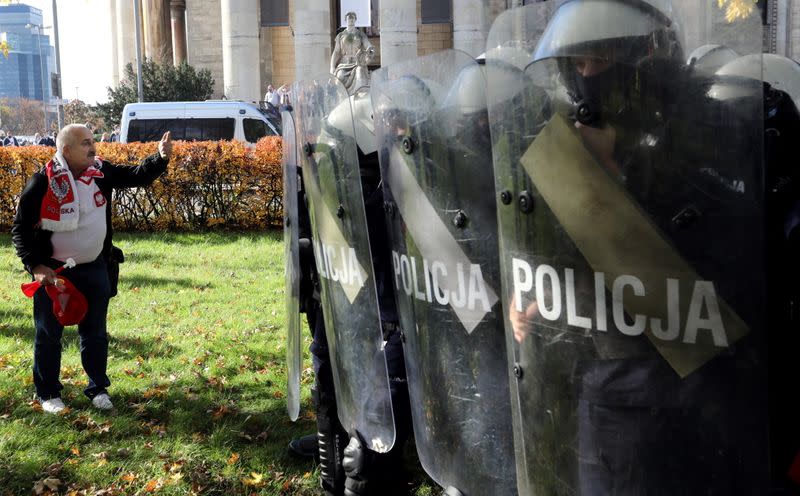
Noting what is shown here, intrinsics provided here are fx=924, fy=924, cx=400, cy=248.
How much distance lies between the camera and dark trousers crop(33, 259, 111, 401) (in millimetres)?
4879

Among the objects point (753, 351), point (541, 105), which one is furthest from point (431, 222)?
point (753, 351)

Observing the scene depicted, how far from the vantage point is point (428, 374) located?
8.34 feet

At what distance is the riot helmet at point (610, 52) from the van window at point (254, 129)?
2000 centimetres

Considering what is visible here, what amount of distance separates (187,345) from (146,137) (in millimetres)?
15873

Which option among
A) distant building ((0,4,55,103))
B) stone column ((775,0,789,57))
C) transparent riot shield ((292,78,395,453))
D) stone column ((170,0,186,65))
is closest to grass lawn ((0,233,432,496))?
transparent riot shield ((292,78,395,453))

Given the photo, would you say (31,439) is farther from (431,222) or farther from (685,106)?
(685,106)

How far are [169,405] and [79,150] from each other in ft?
5.04

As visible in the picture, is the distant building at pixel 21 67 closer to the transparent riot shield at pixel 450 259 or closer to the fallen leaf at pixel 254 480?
the fallen leaf at pixel 254 480

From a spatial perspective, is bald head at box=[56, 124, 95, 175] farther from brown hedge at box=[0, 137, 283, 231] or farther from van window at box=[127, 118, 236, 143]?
van window at box=[127, 118, 236, 143]

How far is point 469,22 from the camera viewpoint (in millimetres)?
35688

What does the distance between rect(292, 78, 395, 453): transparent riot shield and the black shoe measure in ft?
4.38

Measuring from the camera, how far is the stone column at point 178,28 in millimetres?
49031

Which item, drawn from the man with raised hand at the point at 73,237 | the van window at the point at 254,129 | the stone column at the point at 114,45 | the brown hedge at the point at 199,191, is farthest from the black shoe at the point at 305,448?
the stone column at the point at 114,45

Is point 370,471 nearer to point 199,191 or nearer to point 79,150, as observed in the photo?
point 79,150
